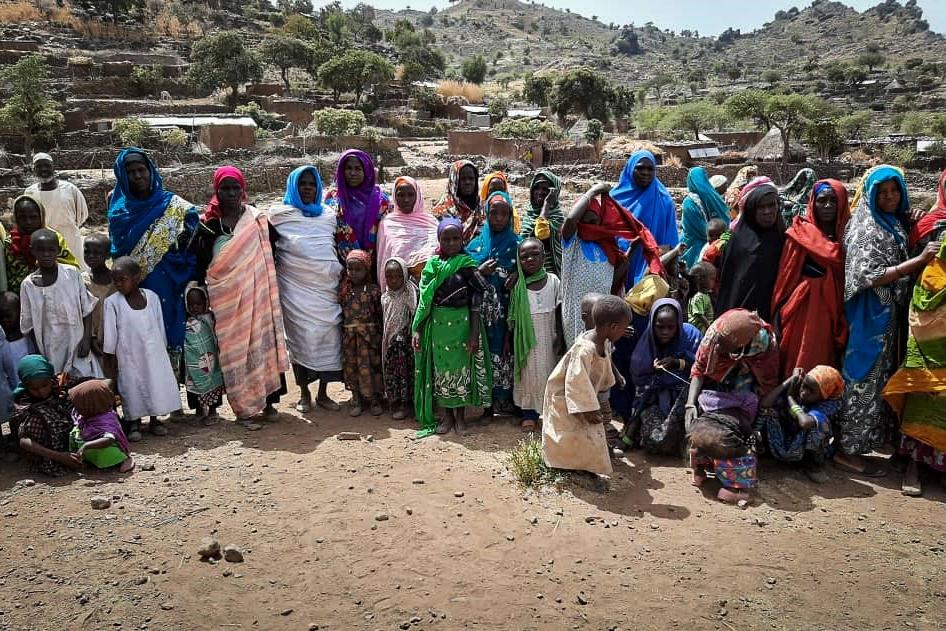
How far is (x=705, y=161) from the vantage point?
88.2 feet

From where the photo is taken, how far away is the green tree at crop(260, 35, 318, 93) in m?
39.4

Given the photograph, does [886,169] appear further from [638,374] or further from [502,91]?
[502,91]

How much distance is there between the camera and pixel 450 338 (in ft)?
14.9

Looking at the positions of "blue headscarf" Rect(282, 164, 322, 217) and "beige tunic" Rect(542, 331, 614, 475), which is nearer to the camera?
"beige tunic" Rect(542, 331, 614, 475)

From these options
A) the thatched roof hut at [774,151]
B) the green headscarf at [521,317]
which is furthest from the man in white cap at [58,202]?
the thatched roof hut at [774,151]

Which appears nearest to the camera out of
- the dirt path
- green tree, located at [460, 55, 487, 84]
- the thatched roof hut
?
the dirt path

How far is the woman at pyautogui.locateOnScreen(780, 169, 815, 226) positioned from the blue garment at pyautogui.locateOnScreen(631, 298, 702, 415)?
1283mm

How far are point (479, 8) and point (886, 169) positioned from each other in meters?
139

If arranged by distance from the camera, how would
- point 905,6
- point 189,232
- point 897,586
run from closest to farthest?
point 897,586 → point 189,232 → point 905,6

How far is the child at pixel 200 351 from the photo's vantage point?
4633mm

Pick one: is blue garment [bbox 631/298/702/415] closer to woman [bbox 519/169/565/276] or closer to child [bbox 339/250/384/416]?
woman [bbox 519/169/565/276]

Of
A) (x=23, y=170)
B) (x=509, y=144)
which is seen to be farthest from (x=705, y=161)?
(x=23, y=170)

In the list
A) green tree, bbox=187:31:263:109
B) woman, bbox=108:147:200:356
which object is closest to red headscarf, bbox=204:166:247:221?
woman, bbox=108:147:200:356

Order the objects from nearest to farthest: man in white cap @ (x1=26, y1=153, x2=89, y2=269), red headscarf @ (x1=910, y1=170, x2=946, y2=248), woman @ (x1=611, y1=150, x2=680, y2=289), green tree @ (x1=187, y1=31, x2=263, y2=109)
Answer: red headscarf @ (x1=910, y1=170, x2=946, y2=248) < woman @ (x1=611, y1=150, x2=680, y2=289) < man in white cap @ (x1=26, y1=153, x2=89, y2=269) < green tree @ (x1=187, y1=31, x2=263, y2=109)
